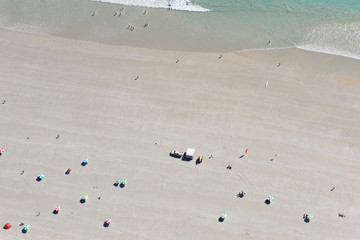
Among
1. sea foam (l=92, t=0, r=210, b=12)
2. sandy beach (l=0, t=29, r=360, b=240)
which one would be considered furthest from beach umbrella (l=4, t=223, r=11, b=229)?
sea foam (l=92, t=0, r=210, b=12)

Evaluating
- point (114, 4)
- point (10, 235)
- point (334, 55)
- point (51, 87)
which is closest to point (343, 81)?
point (334, 55)

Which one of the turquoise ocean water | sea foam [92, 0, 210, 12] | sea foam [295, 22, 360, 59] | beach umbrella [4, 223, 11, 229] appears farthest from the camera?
sea foam [92, 0, 210, 12]

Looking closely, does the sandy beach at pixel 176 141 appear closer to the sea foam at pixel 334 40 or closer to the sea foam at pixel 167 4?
the sea foam at pixel 334 40

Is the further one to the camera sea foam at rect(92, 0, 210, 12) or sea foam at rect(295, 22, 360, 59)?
sea foam at rect(92, 0, 210, 12)

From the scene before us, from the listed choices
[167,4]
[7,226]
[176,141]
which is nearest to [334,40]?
[167,4]

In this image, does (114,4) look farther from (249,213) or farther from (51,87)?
(249,213)

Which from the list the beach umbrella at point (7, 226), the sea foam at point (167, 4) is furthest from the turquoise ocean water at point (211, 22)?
the beach umbrella at point (7, 226)

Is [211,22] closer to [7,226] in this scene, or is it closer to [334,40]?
[334,40]

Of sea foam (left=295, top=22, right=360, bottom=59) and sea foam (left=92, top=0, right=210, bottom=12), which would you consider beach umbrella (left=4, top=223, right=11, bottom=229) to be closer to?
sea foam (left=92, top=0, right=210, bottom=12)
